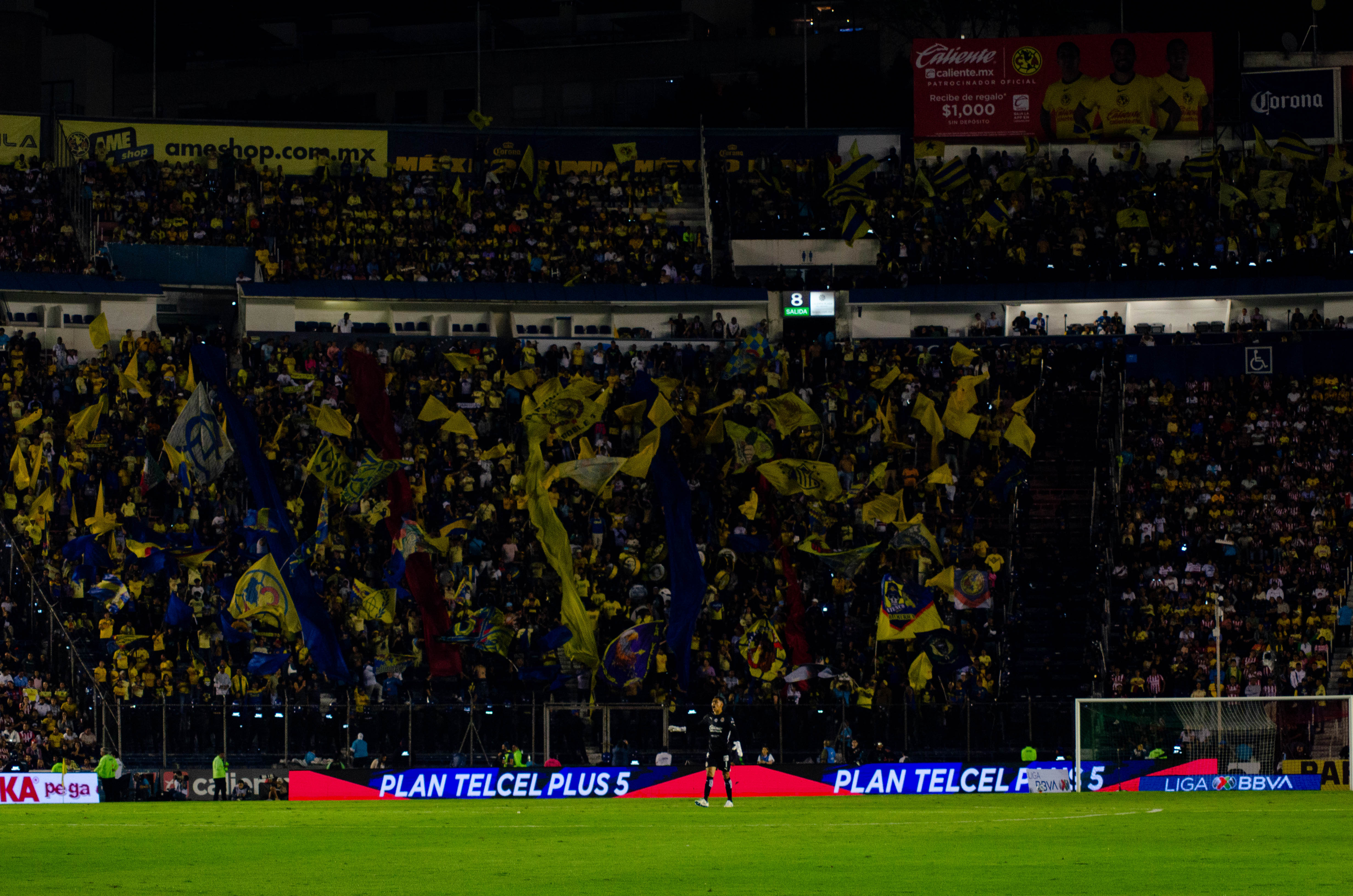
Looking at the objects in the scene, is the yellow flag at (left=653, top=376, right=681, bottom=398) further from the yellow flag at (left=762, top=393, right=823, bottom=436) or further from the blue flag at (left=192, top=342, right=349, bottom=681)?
the blue flag at (left=192, top=342, right=349, bottom=681)

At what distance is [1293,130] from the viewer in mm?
57031

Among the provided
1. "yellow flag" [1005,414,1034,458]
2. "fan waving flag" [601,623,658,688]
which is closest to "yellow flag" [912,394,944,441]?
"yellow flag" [1005,414,1034,458]

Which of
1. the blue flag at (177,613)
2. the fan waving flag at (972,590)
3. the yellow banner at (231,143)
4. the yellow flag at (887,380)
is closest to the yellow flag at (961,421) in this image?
the yellow flag at (887,380)

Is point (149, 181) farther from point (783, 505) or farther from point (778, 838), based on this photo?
point (778, 838)

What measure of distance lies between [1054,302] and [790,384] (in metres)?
10.4

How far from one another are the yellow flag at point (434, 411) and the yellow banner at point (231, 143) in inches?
641

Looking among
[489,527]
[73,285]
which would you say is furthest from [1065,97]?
[73,285]

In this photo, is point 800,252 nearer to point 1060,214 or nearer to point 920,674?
point 1060,214

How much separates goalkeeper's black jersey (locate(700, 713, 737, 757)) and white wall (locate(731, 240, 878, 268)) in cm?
2652

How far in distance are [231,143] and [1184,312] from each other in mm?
33475

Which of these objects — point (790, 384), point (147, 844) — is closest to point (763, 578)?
point (790, 384)

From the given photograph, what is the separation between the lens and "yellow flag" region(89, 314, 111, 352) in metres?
46.1

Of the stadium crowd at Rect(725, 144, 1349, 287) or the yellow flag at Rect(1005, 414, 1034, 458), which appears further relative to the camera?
the stadium crowd at Rect(725, 144, 1349, 287)

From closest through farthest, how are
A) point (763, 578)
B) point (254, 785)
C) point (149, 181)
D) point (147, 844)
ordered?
point (147, 844), point (254, 785), point (763, 578), point (149, 181)
